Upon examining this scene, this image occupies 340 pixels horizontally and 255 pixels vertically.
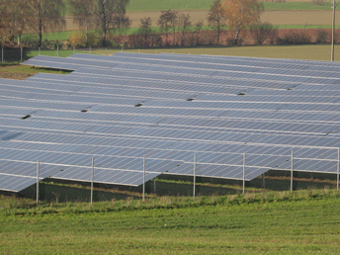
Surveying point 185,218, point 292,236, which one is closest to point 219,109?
point 185,218

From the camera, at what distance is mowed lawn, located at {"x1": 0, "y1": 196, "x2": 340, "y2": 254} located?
51.2 ft

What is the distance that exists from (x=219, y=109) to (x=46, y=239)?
1705 cm

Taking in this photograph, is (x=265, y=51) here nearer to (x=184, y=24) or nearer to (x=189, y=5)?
(x=184, y=24)

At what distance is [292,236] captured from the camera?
56.0ft

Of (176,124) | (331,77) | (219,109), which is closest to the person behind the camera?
(176,124)

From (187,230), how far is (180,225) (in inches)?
21.6

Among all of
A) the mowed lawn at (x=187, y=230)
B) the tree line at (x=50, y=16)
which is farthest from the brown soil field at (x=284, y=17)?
the mowed lawn at (x=187, y=230)

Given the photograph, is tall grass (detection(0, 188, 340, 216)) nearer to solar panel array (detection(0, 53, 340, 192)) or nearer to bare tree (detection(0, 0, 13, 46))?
solar panel array (detection(0, 53, 340, 192))

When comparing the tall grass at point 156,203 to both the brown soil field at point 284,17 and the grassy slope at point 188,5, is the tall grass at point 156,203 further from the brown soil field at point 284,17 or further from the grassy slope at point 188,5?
the grassy slope at point 188,5

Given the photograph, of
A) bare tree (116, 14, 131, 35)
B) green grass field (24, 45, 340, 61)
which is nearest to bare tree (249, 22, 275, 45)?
green grass field (24, 45, 340, 61)

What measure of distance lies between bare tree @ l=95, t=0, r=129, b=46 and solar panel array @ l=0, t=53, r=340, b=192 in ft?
103

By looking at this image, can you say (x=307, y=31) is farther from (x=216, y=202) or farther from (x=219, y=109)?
(x=216, y=202)

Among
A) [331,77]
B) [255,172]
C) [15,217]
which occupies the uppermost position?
[331,77]

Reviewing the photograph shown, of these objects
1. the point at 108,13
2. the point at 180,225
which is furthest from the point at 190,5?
the point at 180,225
